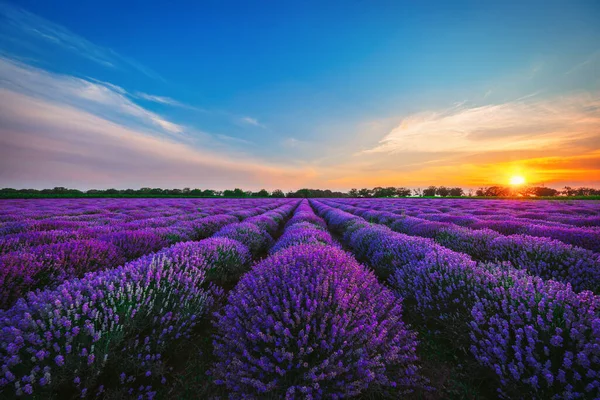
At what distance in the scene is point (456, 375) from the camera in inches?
93.4

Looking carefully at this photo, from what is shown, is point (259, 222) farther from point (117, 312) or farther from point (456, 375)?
point (456, 375)

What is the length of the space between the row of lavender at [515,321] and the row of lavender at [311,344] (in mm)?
697

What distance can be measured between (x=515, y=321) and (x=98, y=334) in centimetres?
337

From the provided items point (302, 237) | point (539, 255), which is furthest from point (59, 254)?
point (539, 255)

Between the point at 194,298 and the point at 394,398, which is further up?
the point at 194,298

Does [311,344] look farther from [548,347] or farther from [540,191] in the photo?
[540,191]

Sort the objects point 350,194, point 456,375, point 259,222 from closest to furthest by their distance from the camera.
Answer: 1. point 456,375
2. point 259,222
3. point 350,194

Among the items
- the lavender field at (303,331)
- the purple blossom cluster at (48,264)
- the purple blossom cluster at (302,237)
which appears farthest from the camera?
the purple blossom cluster at (302,237)

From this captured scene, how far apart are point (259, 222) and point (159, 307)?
21.9ft

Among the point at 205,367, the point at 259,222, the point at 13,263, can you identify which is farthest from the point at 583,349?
the point at 259,222

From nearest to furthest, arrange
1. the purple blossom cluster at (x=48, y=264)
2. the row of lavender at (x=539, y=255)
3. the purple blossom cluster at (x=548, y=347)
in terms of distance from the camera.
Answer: the purple blossom cluster at (x=548, y=347) < the purple blossom cluster at (x=48, y=264) < the row of lavender at (x=539, y=255)

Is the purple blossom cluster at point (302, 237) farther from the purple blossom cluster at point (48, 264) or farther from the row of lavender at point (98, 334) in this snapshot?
the purple blossom cluster at point (48, 264)

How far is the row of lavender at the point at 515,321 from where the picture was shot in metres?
1.65

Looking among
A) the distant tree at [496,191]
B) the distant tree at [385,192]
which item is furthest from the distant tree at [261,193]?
the distant tree at [496,191]
